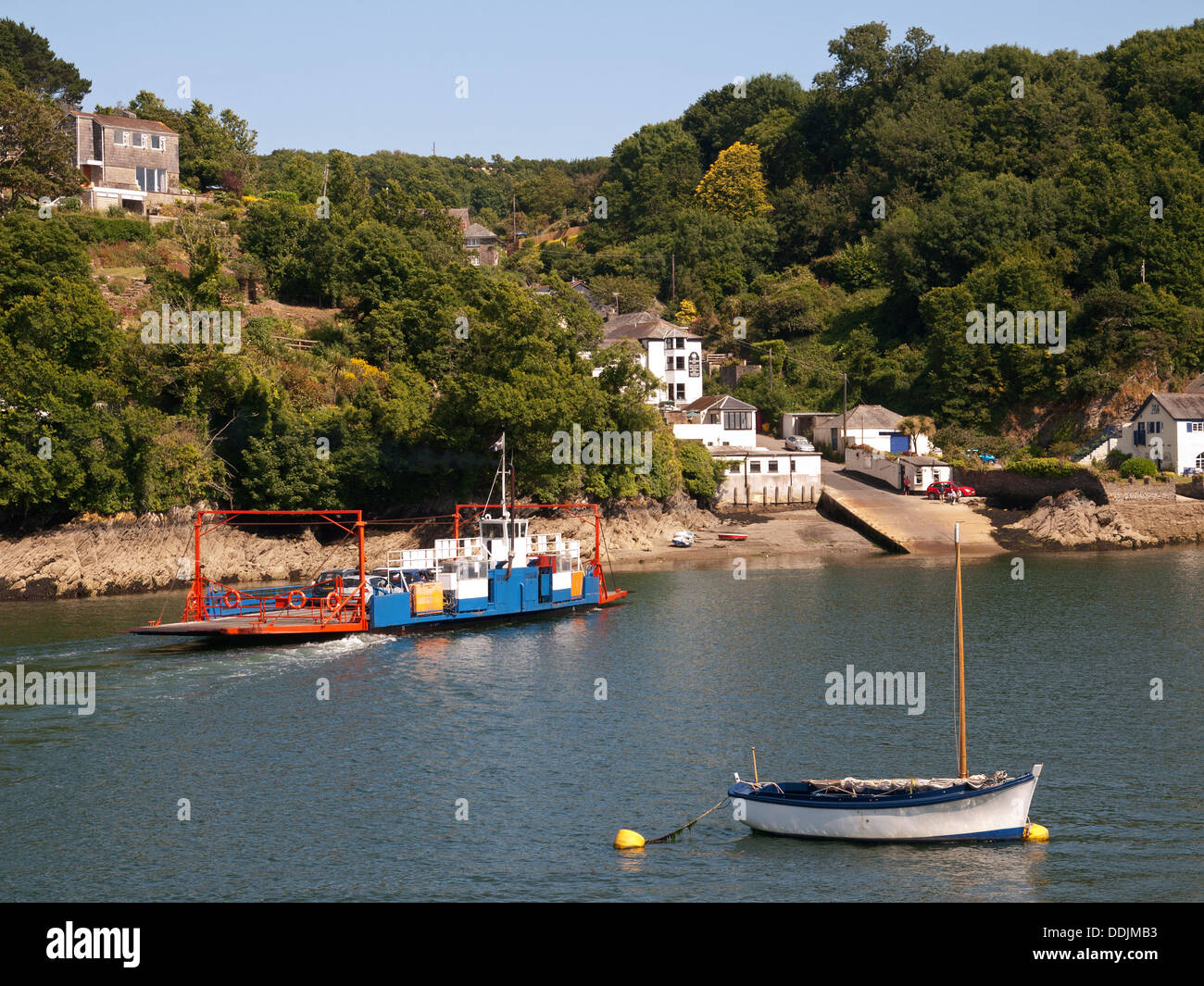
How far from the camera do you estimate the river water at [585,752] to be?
2406 cm

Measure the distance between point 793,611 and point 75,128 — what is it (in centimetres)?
8237

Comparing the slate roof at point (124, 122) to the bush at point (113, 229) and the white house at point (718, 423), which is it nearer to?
the bush at point (113, 229)

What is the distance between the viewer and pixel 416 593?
5222 centimetres

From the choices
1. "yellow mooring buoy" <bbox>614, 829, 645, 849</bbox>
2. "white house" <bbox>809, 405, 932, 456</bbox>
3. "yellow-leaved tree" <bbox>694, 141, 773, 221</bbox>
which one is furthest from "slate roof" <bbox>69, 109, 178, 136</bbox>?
"yellow mooring buoy" <bbox>614, 829, 645, 849</bbox>

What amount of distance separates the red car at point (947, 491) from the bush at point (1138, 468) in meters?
10.4

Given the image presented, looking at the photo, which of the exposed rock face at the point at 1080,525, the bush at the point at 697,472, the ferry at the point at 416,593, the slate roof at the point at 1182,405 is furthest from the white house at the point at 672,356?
the ferry at the point at 416,593

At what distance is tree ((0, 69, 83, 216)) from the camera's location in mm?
91750

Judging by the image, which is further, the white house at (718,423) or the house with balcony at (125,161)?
the house with balcony at (125,161)

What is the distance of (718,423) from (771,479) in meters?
10.0

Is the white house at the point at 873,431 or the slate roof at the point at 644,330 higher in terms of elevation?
the slate roof at the point at 644,330

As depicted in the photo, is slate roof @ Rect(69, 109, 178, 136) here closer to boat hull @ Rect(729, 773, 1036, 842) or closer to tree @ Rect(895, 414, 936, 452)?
tree @ Rect(895, 414, 936, 452)

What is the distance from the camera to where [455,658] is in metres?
46.2

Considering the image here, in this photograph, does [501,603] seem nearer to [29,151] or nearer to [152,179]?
[29,151]

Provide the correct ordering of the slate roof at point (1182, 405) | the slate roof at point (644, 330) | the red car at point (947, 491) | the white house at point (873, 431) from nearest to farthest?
1. the slate roof at point (1182, 405)
2. the red car at point (947, 491)
3. the white house at point (873, 431)
4. the slate roof at point (644, 330)
